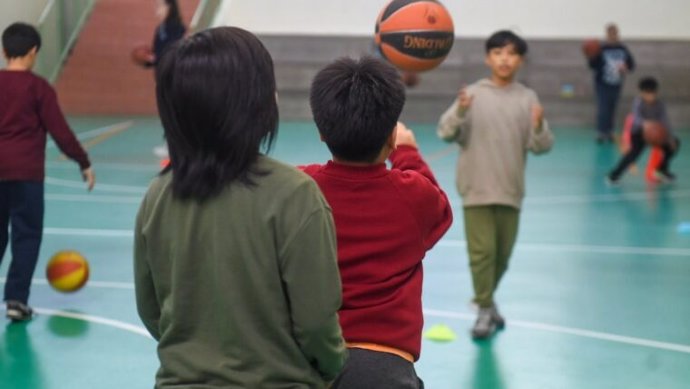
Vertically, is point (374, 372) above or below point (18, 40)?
above

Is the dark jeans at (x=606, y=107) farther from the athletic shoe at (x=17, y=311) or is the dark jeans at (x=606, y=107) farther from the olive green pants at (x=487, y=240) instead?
the athletic shoe at (x=17, y=311)

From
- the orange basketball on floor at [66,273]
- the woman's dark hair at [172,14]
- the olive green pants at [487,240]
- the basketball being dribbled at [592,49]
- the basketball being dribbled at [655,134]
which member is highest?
the olive green pants at [487,240]

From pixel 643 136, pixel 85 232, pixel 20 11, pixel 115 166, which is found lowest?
pixel 115 166

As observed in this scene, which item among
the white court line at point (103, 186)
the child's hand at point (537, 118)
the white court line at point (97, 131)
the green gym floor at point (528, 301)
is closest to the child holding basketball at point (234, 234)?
the green gym floor at point (528, 301)

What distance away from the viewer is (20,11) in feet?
47.3

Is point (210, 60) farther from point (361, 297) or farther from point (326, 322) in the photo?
point (361, 297)

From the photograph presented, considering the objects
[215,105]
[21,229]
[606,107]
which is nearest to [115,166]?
[21,229]

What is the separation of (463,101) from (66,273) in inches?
102

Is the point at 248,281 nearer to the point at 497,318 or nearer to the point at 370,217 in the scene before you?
the point at 370,217

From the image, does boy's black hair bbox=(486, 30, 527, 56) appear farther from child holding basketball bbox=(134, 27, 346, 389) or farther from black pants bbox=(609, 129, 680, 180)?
black pants bbox=(609, 129, 680, 180)

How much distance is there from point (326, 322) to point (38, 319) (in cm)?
423

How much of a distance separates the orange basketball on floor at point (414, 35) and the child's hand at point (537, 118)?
99 cm

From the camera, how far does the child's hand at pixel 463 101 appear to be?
563cm

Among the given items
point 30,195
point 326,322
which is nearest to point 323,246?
point 326,322
